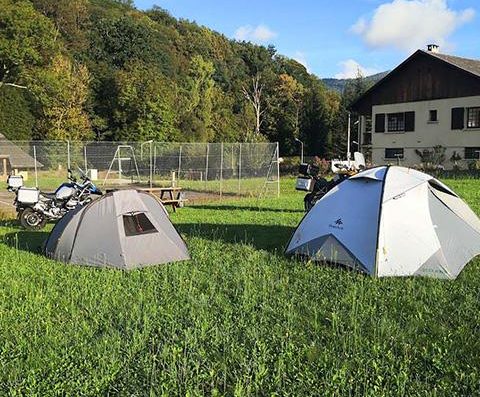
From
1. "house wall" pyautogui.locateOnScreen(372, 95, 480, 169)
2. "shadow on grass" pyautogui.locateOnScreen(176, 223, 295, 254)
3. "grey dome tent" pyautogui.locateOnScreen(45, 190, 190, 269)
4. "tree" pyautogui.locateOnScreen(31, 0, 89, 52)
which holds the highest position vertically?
"tree" pyautogui.locateOnScreen(31, 0, 89, 52)

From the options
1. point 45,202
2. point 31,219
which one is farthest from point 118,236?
point 45,202

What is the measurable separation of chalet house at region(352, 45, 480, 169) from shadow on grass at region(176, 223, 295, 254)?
22.4 meters

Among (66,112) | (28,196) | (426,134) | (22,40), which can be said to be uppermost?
(22,40)

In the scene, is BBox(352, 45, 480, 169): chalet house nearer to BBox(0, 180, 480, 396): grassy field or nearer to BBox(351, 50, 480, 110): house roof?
BBox(351, 50, 480, 110): house roof

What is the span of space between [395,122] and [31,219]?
91.8 feet

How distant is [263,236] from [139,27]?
165 ft

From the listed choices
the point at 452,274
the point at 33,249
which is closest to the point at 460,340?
the point at 452,274

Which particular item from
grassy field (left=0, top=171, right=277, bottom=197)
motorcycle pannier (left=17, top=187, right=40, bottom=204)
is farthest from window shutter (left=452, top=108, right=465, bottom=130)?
→ motorcycle pannier (left=17, top=187, right=40, bottom=204)

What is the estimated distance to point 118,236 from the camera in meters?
6.95

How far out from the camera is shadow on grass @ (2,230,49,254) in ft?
27.1

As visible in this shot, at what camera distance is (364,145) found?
37.2m

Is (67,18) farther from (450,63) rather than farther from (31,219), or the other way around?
(31,219)

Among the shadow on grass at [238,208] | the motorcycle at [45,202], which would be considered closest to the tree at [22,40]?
the shadow on grass at [238,208]

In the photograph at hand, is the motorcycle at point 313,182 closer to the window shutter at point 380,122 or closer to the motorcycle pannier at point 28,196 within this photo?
the motorcycle pannier at point 28,196
